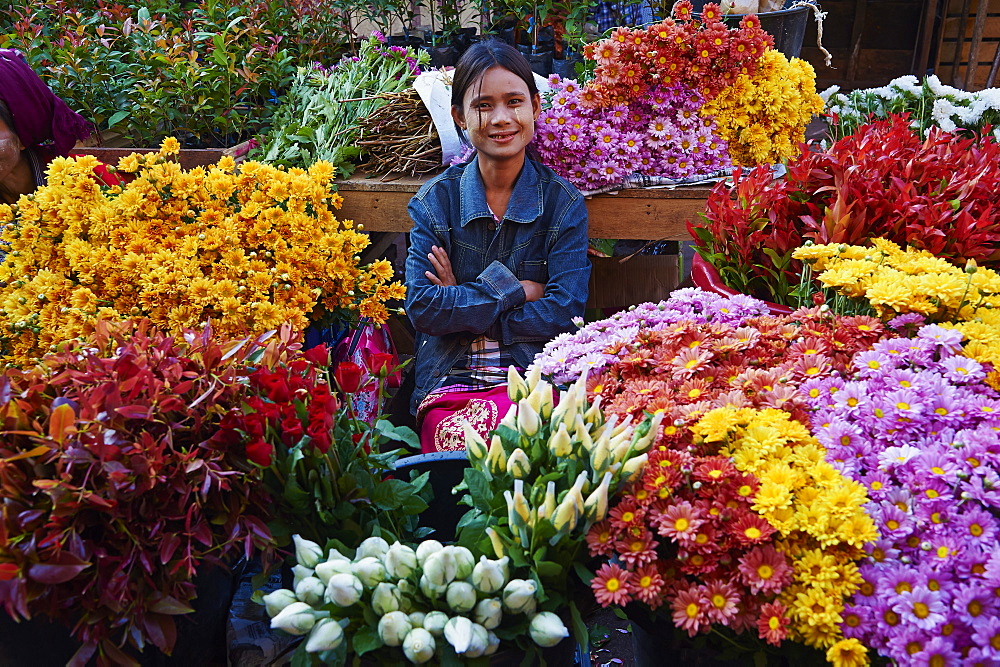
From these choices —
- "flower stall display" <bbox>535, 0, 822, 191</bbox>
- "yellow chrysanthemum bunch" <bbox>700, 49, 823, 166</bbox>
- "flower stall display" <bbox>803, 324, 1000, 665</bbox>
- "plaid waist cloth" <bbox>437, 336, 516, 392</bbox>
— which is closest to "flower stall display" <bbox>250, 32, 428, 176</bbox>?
"flower stall display" <bbox>535, 0, 822, 191</bbox>

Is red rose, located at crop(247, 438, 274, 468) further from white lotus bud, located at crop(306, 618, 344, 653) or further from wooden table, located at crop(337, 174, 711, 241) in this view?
wooden table, located at crop(337, 174, 711, 241)

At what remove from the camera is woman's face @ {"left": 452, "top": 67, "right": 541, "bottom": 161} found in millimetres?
2172

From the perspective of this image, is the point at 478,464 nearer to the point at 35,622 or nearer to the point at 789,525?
the point at 789,525

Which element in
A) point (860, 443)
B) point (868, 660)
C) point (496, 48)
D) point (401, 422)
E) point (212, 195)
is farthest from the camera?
point (401, 422)

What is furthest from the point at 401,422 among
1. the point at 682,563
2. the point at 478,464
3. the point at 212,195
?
the point at 682,563

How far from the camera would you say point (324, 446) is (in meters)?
1.08

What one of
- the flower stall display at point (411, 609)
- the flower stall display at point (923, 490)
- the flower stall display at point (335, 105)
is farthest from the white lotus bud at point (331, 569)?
the flower stall display at point (335, 105)

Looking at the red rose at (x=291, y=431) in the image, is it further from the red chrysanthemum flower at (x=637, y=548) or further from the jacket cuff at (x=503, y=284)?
the jacket cuff at (x=503, y=284)

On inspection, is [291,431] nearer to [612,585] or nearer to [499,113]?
[612,585]

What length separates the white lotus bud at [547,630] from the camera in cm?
94

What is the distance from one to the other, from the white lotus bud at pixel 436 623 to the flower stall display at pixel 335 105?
6.44 feet

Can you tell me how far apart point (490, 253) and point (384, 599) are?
4.94 feet

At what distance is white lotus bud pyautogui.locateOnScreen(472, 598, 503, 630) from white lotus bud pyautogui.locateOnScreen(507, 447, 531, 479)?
7.3 inches

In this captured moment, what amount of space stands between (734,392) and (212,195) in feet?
5.13
